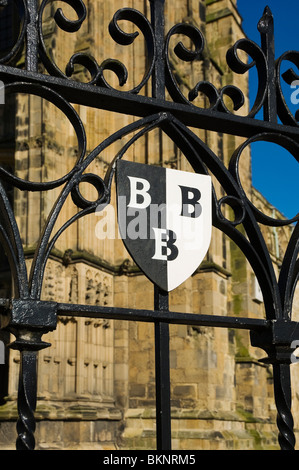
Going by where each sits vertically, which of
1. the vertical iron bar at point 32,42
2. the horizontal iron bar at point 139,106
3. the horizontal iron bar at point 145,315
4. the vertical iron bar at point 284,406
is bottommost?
the vertical iron bar at point 284,406

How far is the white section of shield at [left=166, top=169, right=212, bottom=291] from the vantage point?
217cm

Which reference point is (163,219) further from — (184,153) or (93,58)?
(93,58)

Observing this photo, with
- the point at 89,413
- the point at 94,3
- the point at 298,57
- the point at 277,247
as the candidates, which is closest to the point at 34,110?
the point at 94,3

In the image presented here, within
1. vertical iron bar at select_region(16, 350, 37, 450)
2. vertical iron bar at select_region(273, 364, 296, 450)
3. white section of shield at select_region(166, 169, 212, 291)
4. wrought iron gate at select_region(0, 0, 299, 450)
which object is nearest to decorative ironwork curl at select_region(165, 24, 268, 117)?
wrought iron gate at select_region(0, 0, 299, 450)

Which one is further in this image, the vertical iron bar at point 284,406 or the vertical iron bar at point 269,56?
the vertical iron bar at point 269,56

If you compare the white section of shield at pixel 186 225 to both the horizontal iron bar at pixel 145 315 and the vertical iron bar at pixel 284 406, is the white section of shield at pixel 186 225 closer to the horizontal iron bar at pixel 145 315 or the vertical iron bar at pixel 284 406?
A: the horizontal iron bar at pixel 145 315

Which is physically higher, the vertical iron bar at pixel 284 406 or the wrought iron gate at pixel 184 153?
the wrought iron gate at pixel 184 153

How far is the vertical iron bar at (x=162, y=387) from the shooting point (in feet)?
6.57

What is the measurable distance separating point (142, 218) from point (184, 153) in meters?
0.33

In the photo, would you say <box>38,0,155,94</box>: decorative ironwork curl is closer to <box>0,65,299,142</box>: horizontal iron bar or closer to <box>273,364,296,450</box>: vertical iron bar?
<box>0,65,299,142</box>: horizontal iron bar

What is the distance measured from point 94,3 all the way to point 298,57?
35.6ft

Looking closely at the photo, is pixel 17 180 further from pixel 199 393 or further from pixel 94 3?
pixel 94 3

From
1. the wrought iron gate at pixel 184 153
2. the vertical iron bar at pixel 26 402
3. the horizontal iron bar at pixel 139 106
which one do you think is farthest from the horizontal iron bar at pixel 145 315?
the horizontal iron bar at pixel 139 106

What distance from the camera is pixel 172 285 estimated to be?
83.7 inches
